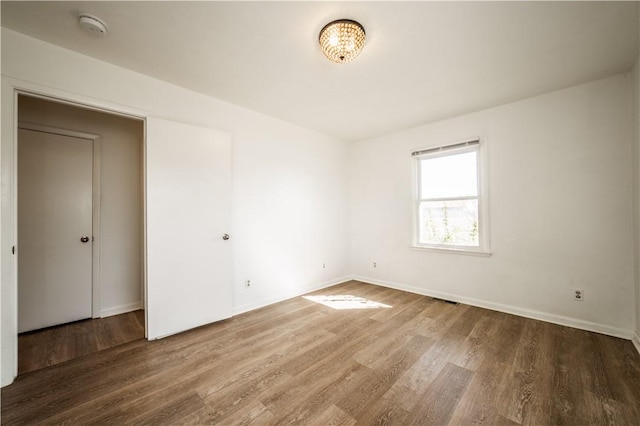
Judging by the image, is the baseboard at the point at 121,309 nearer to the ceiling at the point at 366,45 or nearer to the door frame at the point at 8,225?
the door frame at the point at 8,225

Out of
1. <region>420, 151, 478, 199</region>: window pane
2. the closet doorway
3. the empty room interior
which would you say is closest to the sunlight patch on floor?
the empty room interior

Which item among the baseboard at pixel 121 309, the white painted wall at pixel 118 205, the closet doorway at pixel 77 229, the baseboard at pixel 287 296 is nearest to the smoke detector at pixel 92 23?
the closet doorway at pixel 77 229

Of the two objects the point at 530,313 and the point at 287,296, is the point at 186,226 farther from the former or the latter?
the point at 530,313

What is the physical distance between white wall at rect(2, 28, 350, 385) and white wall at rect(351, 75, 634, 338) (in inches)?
64.6

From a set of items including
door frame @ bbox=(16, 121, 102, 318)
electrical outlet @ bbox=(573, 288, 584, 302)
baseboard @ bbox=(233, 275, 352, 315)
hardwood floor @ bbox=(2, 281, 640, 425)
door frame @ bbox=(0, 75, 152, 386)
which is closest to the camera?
hardwood floor @ bbox=(2, 281, 640, 425)

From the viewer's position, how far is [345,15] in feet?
5.72

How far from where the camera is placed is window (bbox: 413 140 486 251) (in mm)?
3387

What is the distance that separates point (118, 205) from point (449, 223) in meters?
4.59

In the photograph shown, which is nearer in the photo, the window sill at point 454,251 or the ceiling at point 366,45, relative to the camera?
the ceiling at point 366,45

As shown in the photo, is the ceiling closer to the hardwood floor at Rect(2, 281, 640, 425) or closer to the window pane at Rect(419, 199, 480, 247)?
the window pane at Rect(419, 199, 480, 247)

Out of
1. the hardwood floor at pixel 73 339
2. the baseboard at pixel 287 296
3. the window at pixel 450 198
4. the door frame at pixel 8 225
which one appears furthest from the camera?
the window at pixel 450 198

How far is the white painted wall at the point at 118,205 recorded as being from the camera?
3102 mm

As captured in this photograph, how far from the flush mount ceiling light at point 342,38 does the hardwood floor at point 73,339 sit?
3.27m

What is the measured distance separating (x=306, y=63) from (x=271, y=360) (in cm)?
266
